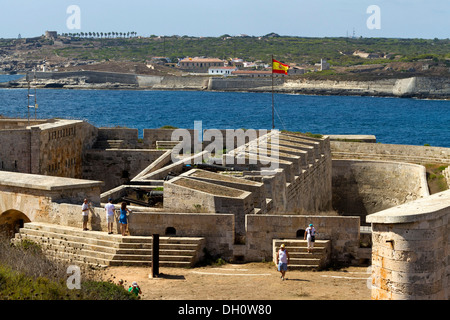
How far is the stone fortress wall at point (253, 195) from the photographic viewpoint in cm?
1219

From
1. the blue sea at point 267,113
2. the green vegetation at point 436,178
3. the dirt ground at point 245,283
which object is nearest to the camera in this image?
the dirt ground at point 245,283

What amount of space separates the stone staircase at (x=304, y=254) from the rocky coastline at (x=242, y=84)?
136361 mm

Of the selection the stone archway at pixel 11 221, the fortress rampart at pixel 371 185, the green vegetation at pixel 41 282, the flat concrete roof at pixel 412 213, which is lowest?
the fortress rampart at pixel 371 185

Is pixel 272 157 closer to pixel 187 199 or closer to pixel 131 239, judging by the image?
pixel 187 199

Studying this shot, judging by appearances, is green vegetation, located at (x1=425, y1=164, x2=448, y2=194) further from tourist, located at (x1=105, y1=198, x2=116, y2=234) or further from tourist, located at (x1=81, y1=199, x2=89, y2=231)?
tourist, located at (x1=81, y1=199, x2=89, y2=231)

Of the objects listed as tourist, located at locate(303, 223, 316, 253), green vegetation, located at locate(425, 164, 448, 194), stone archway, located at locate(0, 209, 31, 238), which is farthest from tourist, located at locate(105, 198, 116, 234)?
green vegetation, located at locate(425, 164, 448, 194)

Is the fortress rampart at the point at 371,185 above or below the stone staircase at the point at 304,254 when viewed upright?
below

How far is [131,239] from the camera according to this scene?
58.3ft

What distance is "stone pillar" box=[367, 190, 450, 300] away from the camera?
11992mm

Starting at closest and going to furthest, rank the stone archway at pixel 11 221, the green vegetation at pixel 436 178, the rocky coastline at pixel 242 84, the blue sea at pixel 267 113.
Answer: the stone archway at pixel 11 221
the green vegetation at pixel 436 178
the blue sea at pixel 267 113
the rocky coastline at pixel 242 84

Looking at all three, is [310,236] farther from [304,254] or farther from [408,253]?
[408,253]

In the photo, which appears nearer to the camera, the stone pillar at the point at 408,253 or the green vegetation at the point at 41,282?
the stone pillar at the point at 408,253

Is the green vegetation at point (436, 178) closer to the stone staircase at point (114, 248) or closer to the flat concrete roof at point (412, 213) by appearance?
the stone staircase at point (114, 248)

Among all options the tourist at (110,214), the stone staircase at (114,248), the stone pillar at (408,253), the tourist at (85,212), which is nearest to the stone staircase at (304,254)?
the stone staircase at (114,248)
